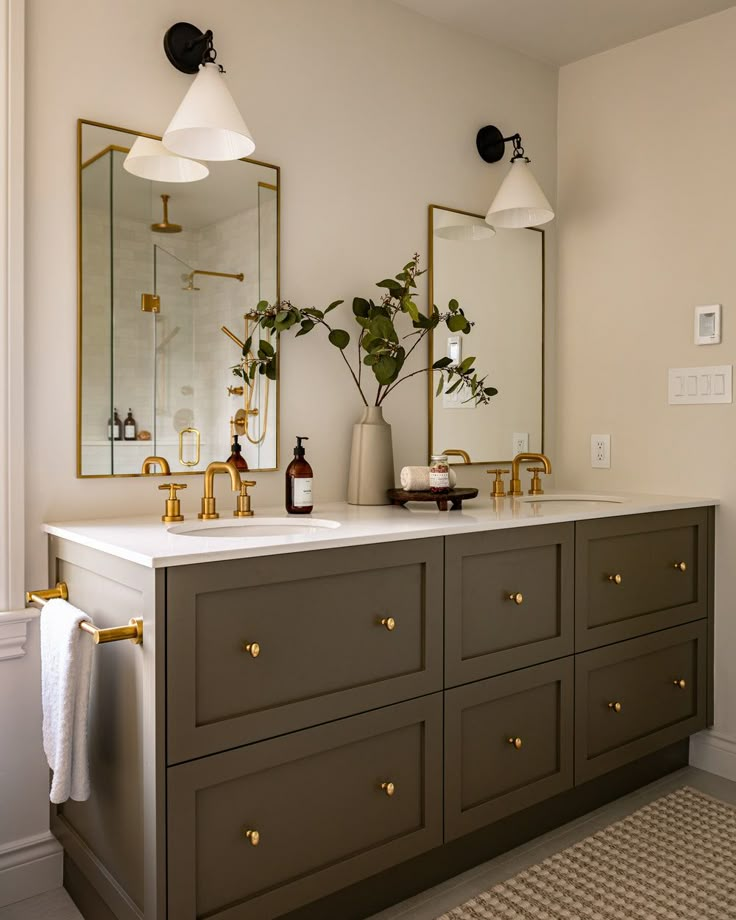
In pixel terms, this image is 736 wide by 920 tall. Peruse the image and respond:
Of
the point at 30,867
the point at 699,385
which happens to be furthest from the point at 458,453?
the point at 30,867

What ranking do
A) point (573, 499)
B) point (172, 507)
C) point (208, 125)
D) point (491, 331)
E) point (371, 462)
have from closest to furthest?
1. point (208, 125)
2. point (172, 507)
3. point (371, 462)
4. point (573, 499)
5. point (491, 331)

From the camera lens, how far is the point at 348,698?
1.61 m

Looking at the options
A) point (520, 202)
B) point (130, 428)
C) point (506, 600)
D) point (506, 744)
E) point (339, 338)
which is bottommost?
point (506, 744)

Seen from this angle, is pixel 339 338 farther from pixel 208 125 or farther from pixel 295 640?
pixel 295 640

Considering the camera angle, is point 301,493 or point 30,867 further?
point 301,493

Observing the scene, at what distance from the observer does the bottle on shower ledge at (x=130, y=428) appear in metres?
1.93

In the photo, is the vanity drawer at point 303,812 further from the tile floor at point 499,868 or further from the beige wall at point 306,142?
the beige wall at point 306,142

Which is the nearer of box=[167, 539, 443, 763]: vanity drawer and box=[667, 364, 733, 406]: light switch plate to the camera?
box=[167, 539, 443, 763]: vanity drawer

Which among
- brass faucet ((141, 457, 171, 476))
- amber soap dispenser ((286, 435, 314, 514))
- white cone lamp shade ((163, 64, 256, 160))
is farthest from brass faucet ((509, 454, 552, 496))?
white cone lamp shade ((163, 64, 256, 160))

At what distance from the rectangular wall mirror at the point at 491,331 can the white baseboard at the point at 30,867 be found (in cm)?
150

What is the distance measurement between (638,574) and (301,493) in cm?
98

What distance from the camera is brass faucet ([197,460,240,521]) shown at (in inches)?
75.0

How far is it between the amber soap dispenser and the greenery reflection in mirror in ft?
0.49

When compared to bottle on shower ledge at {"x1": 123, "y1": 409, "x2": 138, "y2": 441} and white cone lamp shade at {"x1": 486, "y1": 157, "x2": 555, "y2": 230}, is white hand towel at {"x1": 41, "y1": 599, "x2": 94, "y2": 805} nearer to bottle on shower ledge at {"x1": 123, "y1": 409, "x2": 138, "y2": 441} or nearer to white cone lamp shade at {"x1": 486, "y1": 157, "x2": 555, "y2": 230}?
bottle on shower ledge at {"x1": 123, "y1": 409, "x2": 138, "y2": 441}
